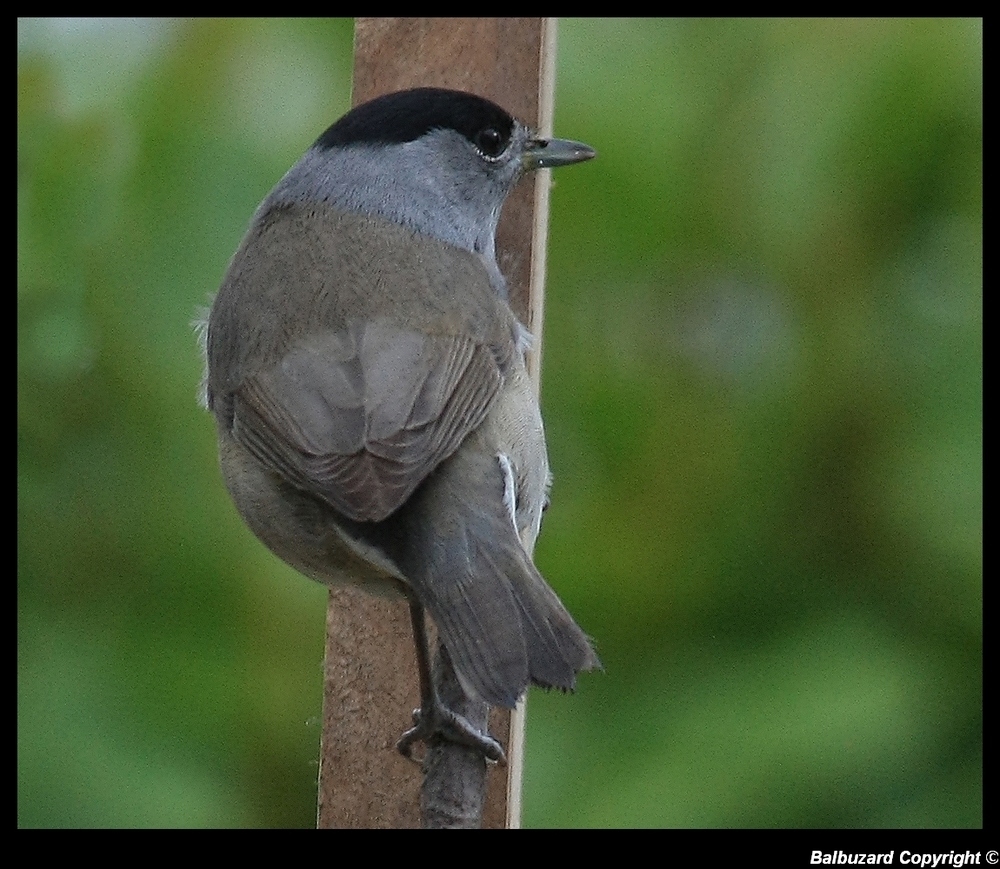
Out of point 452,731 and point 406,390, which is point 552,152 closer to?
point 406,390

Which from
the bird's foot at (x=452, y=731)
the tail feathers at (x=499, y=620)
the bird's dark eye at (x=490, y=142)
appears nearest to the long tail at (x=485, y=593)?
the tail feathers at (x=499, y=620)

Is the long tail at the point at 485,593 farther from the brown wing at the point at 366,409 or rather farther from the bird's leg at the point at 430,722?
the bird's leg at the point at 430,722

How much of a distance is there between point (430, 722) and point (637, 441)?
110 centimetres

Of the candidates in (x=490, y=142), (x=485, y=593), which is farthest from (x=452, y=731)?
(x=490, y=142)

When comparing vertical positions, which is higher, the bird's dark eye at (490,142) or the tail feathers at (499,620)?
the bird's dark eye at (490,142)

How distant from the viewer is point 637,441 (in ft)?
14.5

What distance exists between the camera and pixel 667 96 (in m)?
4.54

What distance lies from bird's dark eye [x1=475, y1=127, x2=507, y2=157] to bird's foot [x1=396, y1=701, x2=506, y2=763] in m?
1.37

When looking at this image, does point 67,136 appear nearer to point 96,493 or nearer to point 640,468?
point 96,493

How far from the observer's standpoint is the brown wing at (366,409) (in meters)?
3.35

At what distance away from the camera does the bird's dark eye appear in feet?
13.8

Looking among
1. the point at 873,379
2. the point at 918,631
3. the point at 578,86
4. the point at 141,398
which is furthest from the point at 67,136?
the point at 918,631

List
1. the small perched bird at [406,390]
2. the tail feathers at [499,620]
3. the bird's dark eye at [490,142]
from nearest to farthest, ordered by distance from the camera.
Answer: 1. the tail feathers at [499,620]
2. the small perched bird at [406,390]
3. the bird's dark eye at [490,142]

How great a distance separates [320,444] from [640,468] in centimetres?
123
